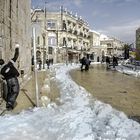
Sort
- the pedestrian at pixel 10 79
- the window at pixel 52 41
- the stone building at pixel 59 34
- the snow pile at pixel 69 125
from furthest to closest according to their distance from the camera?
the window at pixel 52 41, the stone building at pixel 59 34, the pedestrian at pixel 10 79, the snow pile at pixel 69 125

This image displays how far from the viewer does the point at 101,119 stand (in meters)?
8.87

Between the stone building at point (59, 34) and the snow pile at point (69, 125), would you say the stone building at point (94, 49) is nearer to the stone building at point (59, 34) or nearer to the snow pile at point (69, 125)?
the stone building at point (59, 34)

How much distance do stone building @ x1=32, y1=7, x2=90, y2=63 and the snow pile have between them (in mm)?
66986

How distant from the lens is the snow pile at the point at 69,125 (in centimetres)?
736

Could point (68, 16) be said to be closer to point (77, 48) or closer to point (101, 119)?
point (77, 48)

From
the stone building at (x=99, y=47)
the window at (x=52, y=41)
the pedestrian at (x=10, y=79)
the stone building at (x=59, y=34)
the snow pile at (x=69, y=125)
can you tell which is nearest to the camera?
the snow pile at (x=69, y=125)

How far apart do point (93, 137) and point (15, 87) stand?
4.92 m

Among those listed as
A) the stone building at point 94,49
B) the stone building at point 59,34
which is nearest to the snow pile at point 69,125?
the stone building at point 59,34

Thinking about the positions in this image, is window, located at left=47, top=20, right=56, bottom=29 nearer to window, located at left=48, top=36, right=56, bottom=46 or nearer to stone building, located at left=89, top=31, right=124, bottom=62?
window, located at left=48, top=36, right=56, bottom=46

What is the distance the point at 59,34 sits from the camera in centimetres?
9006

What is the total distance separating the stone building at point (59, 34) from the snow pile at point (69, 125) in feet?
220

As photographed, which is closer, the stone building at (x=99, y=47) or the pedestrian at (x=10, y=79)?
the pedestrian at (x=10, y=79)

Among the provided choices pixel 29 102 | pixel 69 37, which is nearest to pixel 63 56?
pixel 69 37

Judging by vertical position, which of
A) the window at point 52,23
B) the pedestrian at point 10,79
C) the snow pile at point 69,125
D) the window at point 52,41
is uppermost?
the window at point 52,23
